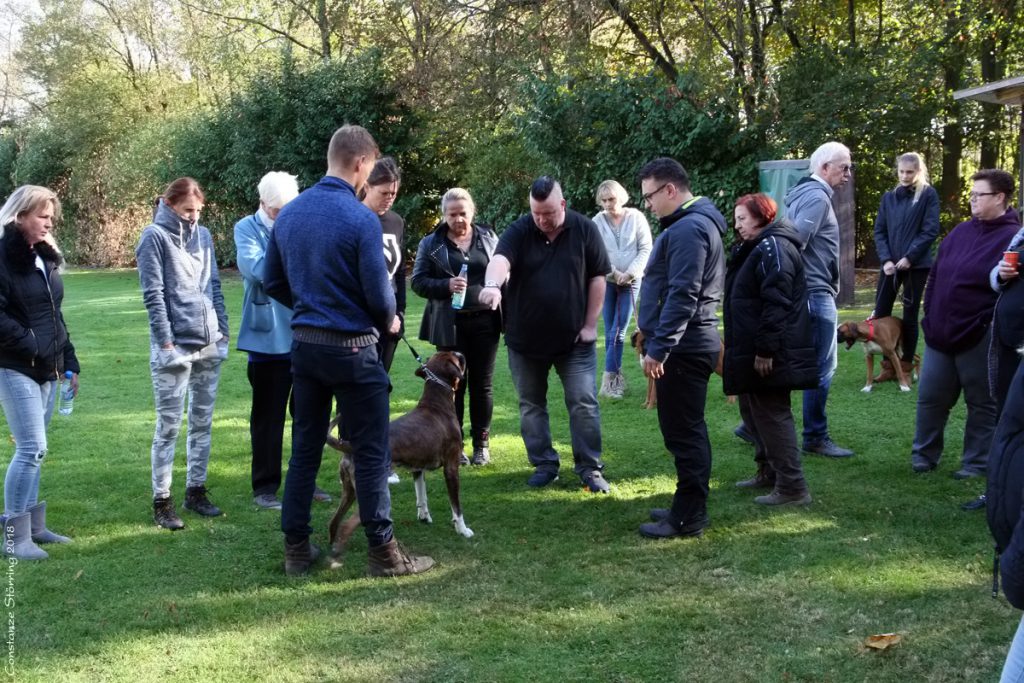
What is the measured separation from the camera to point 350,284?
4.49m

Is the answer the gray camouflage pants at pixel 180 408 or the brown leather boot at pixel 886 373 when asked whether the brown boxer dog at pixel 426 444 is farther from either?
the brown leather boot at pixel 886 373

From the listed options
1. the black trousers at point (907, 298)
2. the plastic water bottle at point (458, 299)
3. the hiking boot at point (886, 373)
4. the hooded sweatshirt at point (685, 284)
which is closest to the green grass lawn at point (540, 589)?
the hooded sweatshirt at point (685, 284)

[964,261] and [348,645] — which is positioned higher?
[964,261]

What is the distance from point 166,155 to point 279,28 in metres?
6.06

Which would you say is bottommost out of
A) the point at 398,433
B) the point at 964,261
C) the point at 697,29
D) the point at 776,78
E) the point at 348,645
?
the point at 348,645

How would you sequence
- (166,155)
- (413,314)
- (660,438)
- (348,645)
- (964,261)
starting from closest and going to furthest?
(348,645), (964,261), (660,438), (413,314), (166,155)

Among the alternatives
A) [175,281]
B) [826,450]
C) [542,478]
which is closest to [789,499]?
[826,450]

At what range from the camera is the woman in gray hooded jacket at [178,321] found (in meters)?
5.34

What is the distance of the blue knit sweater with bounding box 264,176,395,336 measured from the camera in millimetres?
4418

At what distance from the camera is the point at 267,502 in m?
6.07

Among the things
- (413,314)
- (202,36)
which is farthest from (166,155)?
(413,314)

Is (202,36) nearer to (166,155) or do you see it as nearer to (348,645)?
(166,155)

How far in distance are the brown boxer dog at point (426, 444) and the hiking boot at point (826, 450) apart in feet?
8.94

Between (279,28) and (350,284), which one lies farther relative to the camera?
(279,28)
